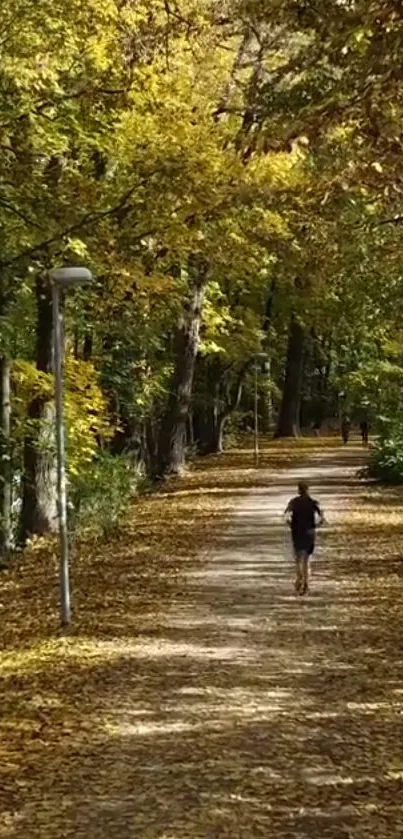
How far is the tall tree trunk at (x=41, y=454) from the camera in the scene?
67.6 feet

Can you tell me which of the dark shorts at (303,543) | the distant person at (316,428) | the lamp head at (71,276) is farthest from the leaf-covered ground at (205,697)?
the distant person at (316,428)

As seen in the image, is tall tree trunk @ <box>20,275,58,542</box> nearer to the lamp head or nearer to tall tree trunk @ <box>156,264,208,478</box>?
the lamp head

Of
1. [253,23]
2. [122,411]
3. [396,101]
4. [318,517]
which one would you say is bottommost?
[318,517]

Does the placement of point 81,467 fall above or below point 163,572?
above

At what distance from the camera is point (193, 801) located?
7.41 m

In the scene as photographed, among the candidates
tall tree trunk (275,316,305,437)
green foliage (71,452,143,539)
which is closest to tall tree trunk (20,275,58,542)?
green foliage (71,452,143,539)

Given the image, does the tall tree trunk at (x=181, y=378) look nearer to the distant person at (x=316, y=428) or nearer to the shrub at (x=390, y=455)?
the shrub at (x=390, y=455)

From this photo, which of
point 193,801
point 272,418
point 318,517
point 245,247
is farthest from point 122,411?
point 272,418

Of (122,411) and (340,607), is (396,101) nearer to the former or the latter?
(340,607)

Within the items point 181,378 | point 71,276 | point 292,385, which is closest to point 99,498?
point 181,378

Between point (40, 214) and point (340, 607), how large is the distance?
618 centimetres

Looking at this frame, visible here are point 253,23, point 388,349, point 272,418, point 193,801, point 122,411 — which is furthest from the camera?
point 272,418

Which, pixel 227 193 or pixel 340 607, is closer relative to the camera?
pixel 340 607

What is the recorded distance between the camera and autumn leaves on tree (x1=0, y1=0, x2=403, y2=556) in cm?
954
